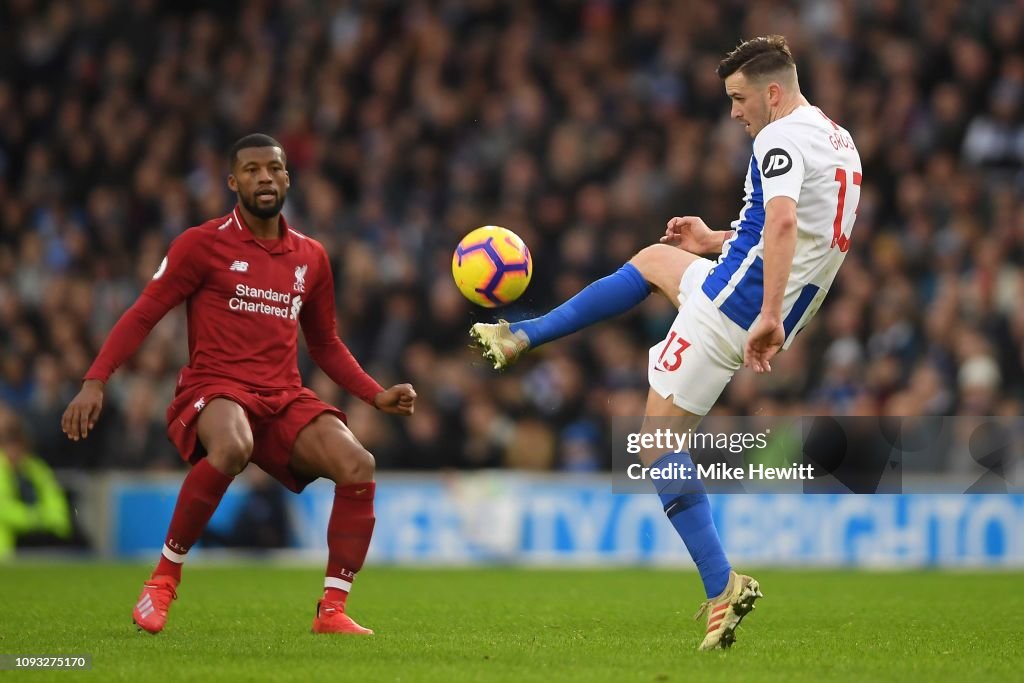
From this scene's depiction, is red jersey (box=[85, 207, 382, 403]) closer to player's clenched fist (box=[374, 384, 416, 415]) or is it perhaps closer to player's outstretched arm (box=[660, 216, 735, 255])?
player's clenched fist (box=[374, 384, 416, 415])

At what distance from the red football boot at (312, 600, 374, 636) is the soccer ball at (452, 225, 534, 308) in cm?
146

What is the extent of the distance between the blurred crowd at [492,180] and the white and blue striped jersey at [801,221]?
19.3ft

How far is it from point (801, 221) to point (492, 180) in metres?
10.5

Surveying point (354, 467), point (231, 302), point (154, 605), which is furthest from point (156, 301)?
point (154, 605)

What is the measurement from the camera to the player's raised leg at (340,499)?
22.1 ft

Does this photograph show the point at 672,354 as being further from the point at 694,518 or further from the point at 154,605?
the point at 154,605

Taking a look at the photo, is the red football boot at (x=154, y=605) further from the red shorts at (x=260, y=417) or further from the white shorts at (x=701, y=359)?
the white shorts at (x=701, y=359)

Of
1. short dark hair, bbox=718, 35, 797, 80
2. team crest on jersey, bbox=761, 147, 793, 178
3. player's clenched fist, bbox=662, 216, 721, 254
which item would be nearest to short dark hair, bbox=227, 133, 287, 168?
player's clenched fist, bbox=662, 216, 721, 254

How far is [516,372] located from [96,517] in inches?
162

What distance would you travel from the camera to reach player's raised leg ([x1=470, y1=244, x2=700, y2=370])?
20.4ft

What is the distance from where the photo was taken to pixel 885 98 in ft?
50.3

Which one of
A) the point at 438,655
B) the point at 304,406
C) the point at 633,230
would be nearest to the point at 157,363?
the point at 633,230

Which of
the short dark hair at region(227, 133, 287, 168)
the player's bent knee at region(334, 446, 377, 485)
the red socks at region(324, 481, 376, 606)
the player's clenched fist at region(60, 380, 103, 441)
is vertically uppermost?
the short dark hair at region(227, 133, 287, 168)

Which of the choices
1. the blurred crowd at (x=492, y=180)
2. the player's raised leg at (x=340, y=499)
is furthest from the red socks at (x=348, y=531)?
the blurred crowd at (x=492, y=180)
